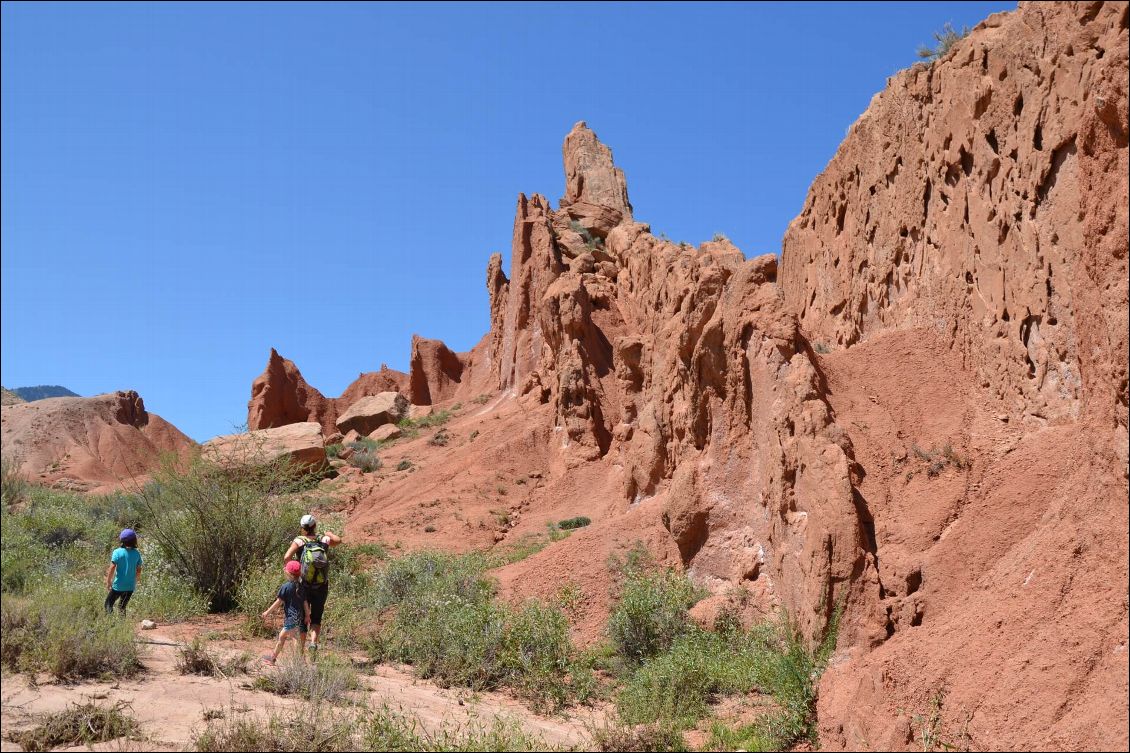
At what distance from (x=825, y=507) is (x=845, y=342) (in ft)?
25.4

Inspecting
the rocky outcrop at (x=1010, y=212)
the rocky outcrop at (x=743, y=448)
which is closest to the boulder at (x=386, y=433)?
the rocky outcrop at (x=743, y=448)

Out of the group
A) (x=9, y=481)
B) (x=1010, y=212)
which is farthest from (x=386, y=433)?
(x=9, y=481)

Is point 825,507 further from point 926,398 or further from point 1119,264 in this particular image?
point 1119,264

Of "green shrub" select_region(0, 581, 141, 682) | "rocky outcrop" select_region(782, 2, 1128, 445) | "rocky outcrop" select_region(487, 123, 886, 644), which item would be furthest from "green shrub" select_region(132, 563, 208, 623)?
"rocky outcrop" select_region(782, 2, 1128, 445)

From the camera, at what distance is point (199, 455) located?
45.5 feet

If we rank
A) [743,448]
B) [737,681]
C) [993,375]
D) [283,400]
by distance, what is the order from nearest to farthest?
[737,681], [993,375], [743,448], [283,400]

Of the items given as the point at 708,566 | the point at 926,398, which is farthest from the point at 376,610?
the point at 926,398

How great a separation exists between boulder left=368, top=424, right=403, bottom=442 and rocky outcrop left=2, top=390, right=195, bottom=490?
963cm

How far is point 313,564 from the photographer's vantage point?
9406 millimetres

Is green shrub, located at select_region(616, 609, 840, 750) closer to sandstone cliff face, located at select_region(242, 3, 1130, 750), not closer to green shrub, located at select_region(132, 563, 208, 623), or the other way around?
sandstone cliff face, located at select_region(242, 3, 1130, 750)

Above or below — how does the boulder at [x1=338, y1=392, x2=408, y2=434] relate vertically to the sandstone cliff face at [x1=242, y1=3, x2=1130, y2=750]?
above

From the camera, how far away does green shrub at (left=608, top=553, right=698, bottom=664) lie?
1066 centimetres

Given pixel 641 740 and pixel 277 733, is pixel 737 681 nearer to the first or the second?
pixel 641 740

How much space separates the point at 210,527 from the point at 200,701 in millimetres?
6120
